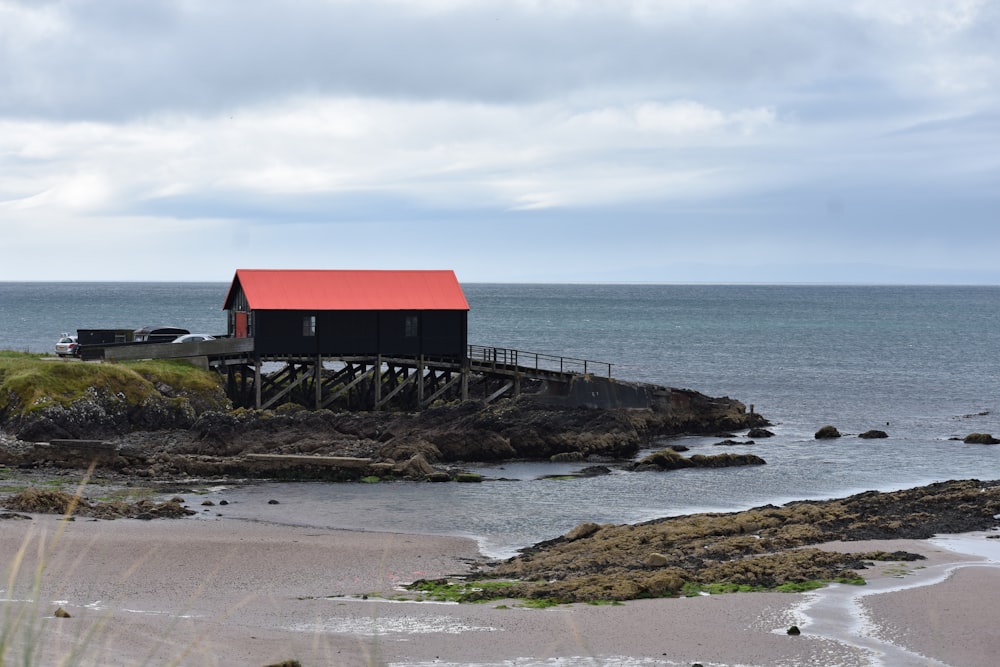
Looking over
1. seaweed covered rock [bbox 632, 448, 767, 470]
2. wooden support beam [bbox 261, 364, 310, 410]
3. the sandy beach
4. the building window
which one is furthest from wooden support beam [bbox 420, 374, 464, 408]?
the sandy beach

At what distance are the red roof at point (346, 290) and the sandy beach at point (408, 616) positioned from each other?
25.2 m

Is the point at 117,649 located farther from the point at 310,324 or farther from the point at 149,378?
the point at 310,324

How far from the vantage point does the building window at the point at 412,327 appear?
169 feet

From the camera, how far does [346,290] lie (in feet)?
168

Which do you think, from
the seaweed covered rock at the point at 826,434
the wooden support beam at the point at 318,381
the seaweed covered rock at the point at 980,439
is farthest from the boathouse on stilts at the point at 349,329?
the seaweed covered rock at the point at 980,439

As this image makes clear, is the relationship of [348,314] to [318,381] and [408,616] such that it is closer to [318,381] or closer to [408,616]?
[318,381]

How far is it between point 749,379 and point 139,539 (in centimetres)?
5868

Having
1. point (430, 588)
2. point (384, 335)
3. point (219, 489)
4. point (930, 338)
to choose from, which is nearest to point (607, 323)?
point (930, 338)

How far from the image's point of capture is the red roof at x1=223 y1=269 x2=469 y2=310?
5003 centimetres

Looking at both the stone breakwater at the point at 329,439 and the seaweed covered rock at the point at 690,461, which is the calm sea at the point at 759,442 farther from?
the stone breakwater at the point at 329,439

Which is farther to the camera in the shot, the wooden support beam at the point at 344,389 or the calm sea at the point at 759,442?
the wooden support beam at the point at 344,389

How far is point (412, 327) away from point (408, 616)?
108ft

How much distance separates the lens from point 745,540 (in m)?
25.1

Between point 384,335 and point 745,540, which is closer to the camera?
point 745,540
